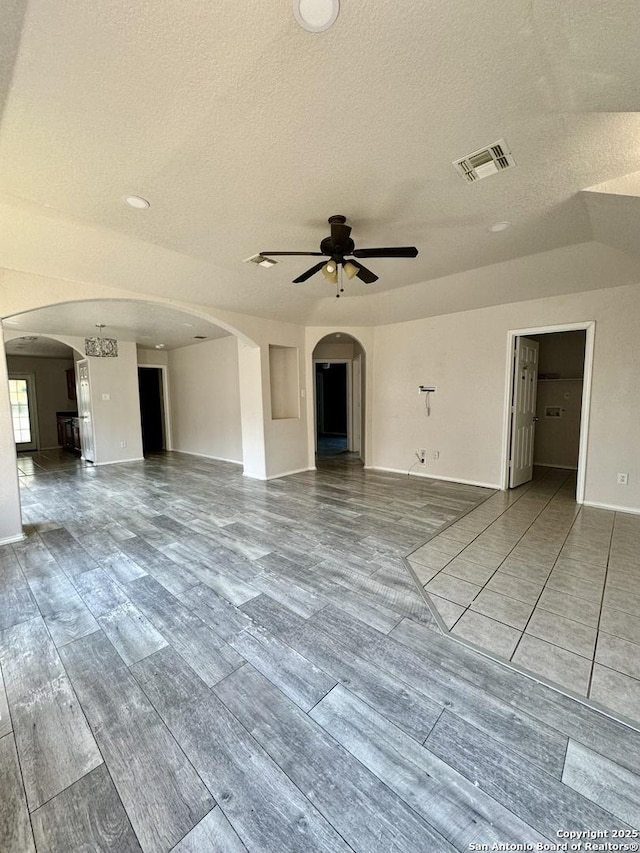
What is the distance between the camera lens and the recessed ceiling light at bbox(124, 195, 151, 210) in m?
2.48

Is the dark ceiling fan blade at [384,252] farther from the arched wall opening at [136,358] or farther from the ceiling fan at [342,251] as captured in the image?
the arched wall opening at [136,358]

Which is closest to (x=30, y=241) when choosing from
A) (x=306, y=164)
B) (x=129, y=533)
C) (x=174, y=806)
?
(x=306, y=164)

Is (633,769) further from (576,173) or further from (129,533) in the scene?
(129,533)

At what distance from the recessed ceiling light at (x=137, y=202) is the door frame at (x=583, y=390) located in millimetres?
4462

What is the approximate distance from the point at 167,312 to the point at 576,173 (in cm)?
481

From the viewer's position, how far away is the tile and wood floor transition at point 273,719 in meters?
1.12

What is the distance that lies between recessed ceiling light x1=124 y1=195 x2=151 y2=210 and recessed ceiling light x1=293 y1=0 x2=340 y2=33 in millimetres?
1727

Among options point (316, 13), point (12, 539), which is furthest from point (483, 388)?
point (12, 539)

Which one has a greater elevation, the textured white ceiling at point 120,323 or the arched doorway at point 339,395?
the textured white ceiling at point 120,323

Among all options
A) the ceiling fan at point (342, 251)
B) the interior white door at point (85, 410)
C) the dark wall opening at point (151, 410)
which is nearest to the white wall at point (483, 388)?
the ceiling fan at point (342, 251)

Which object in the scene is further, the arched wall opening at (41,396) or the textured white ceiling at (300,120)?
the arched wall opening at (41,396)

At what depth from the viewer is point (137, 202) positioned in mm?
2547

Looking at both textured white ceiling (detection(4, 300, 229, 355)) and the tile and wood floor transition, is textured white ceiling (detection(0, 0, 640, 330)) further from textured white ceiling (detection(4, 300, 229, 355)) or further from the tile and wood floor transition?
the tile and wood floor transition

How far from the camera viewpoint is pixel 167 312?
4984 mm
